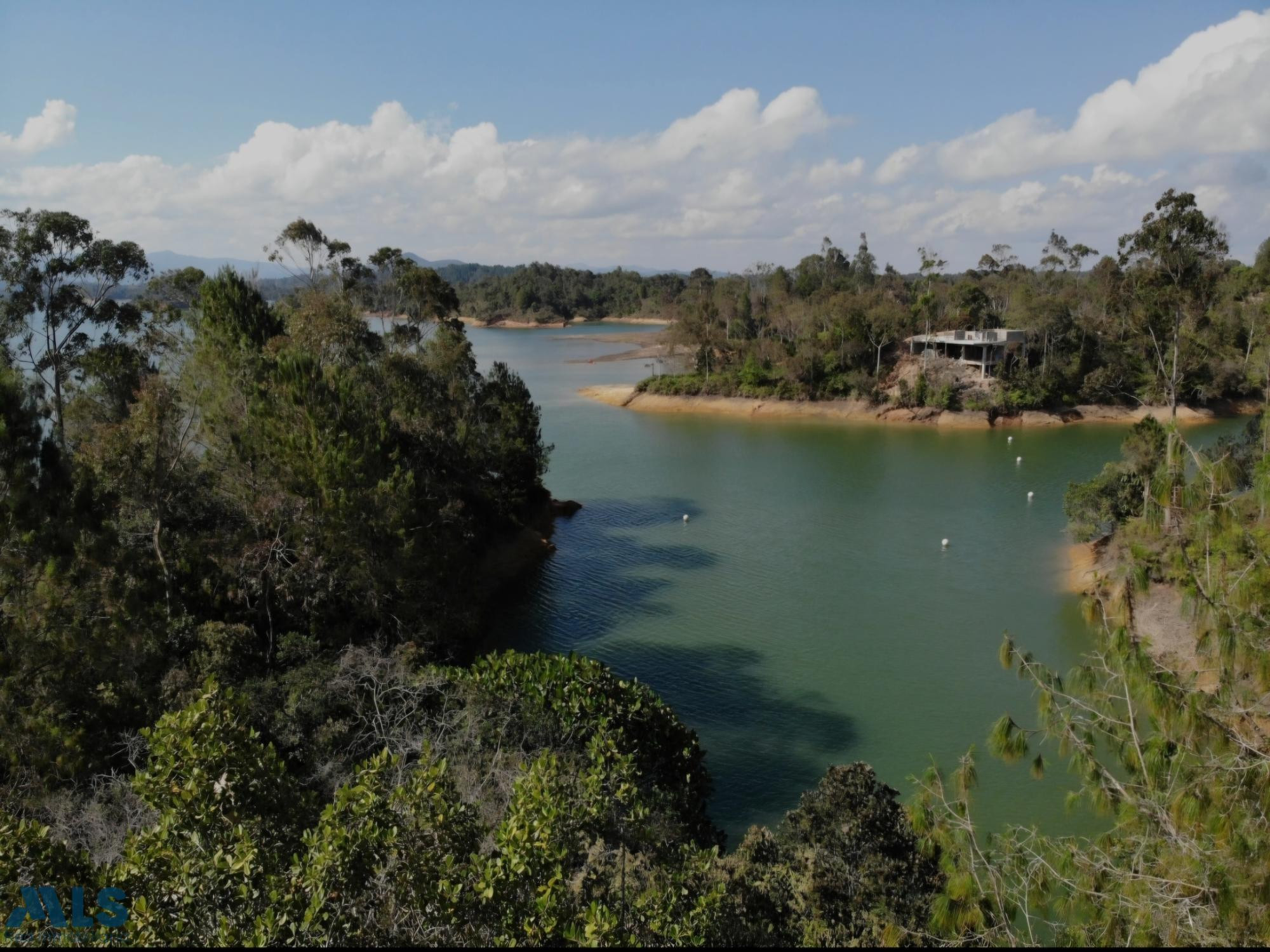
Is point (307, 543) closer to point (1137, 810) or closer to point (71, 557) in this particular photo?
point (71, 557)

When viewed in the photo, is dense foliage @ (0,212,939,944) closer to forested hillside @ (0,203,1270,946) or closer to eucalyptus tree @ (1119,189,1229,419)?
forested hillside @ (0,203,1270,946)

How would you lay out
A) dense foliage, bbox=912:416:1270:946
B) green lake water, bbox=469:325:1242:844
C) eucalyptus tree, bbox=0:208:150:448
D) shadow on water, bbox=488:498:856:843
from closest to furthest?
dense foliage, bbox=912:416:1270:946 → shadow on water, bbox=488:498:856:843 → green lake water, bbox=469:325:1242:844 → eucalyptus tree, bbox=0:208:150:448

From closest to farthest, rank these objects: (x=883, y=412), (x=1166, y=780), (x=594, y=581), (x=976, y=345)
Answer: (x=1166, y=780), (x=594, y=581), (x=883, y=412), (x=976, y=345)

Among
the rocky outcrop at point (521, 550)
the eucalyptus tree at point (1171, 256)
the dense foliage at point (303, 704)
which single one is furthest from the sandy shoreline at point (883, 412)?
the dense foliage at point (303, 704)

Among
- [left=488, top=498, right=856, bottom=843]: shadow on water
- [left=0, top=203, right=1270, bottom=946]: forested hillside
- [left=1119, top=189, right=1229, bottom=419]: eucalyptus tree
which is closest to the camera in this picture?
[left=0, top=203, right=1270, bottom=946]: forested hillside

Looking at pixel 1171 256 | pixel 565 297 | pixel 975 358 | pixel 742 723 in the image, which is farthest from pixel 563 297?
pixel 742 723

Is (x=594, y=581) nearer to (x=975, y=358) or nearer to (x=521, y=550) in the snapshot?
(x=521, y=550)

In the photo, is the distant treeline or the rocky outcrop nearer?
the rocky outcrop

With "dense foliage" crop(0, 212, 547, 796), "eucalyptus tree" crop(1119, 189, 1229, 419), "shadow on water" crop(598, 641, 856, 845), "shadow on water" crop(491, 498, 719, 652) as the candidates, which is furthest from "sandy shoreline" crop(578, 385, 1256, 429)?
"shadow on water" crop(598, 641, 856, 845)
